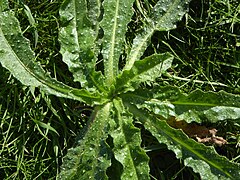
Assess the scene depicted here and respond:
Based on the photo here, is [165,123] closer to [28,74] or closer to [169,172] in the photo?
[169,172]

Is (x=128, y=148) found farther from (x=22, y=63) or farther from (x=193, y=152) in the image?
(x=22, y=63)

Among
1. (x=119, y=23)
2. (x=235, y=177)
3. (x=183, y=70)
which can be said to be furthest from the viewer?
(x=183, y=70)

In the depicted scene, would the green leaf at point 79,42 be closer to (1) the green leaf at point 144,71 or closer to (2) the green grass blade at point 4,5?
(1) the green leaf at point 144,71

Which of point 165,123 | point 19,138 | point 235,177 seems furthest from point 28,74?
point 235,177

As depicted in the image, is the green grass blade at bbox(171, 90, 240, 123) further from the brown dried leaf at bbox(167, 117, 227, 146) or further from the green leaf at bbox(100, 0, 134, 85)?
the green leaf at bbox(100, 0, 134, 85)

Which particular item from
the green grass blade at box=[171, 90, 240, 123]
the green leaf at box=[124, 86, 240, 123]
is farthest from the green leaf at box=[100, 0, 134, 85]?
the green grass blade at box=[171, 90, 240, 123]
